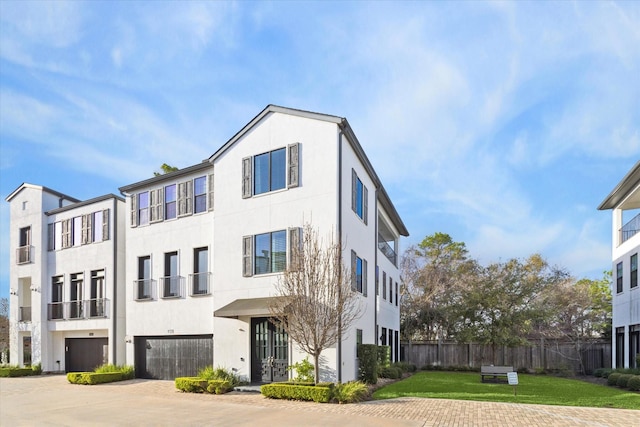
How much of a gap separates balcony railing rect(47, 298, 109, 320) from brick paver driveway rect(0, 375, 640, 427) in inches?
294

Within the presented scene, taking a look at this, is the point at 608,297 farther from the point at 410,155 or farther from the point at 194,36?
the point at 194,36

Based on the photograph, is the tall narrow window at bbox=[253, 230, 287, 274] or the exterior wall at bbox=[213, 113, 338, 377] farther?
the tall narrow window at bbox=[253, 230, 287, 274]

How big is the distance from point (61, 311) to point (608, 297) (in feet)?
115

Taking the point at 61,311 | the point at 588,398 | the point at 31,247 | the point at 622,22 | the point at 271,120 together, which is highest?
the point at 622,22

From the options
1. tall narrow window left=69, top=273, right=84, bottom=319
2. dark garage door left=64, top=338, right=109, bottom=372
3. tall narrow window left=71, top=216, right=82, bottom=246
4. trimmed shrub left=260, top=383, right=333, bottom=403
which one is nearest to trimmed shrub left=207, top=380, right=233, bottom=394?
trimmed shrub left=260, top=383, right=333, bottom=403

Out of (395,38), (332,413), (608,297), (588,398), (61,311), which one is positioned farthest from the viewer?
(608,297)

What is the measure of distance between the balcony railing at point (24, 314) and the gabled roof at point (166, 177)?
9.99 meters

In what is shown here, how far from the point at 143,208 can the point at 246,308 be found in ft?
29.3

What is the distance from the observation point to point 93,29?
13531 mm

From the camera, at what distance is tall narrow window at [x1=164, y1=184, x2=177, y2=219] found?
22.3m

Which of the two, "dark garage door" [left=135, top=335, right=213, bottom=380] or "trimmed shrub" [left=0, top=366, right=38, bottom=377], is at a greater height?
"dark garage door" [left=135, top=335, right=213, bottom=380]

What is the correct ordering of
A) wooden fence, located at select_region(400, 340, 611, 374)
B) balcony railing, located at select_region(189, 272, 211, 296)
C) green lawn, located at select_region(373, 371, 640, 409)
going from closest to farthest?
green lawn, located at select_region(373, 371, 640, 409), balcony railing, located at select_region(189, 272, 211, 296), wooden fence, located at select_region(400, 340, 611, 374)

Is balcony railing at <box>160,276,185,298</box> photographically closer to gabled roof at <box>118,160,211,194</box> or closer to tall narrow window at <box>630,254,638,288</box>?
gabled roof at <box>118,160,211,194</box>

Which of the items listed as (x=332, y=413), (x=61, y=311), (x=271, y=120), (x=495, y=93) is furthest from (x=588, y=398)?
(x=61, y=311)
